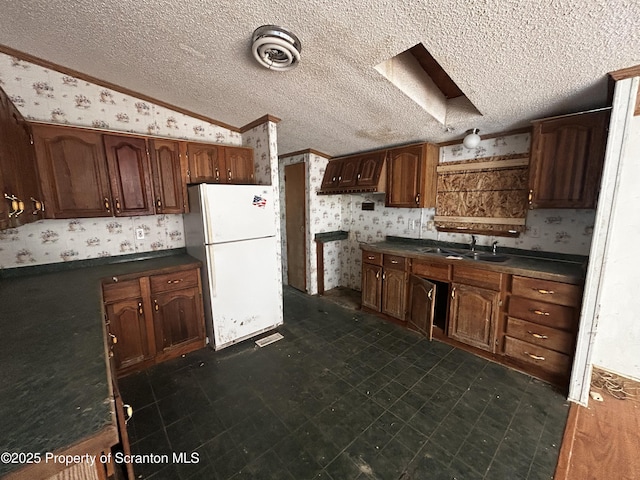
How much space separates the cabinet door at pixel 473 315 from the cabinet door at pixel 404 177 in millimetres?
1080

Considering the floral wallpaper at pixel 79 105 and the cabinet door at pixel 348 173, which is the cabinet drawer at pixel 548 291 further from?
the floral wallpaper at pixel 79 105

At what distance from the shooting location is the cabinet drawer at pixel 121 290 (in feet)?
6.66

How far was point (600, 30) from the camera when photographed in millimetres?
1232

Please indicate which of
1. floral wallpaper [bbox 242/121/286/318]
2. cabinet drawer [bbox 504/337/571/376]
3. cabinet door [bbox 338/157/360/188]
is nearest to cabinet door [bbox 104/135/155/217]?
floral wallpaper [bbox 242/121/286/318]

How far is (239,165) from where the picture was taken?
9.52 feet

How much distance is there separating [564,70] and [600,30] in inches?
12.2

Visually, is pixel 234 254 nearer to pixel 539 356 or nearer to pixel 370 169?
pixel 370 169

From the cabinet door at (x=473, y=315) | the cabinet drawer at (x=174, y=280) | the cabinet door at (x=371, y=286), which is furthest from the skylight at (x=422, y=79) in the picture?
the cabinet drawer at (x=174, y=280)

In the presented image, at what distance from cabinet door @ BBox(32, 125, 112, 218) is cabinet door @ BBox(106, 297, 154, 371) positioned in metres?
0.81

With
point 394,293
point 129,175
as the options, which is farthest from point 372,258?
point 129,175

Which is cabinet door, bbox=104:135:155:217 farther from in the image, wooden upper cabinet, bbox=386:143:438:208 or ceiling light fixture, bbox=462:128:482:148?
ceiling light fixture, bbox=462:128:482:148

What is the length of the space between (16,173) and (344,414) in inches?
99.6

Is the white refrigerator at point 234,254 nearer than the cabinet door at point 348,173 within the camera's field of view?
Yes

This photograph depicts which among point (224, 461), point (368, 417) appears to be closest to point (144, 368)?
point (224, 461)
